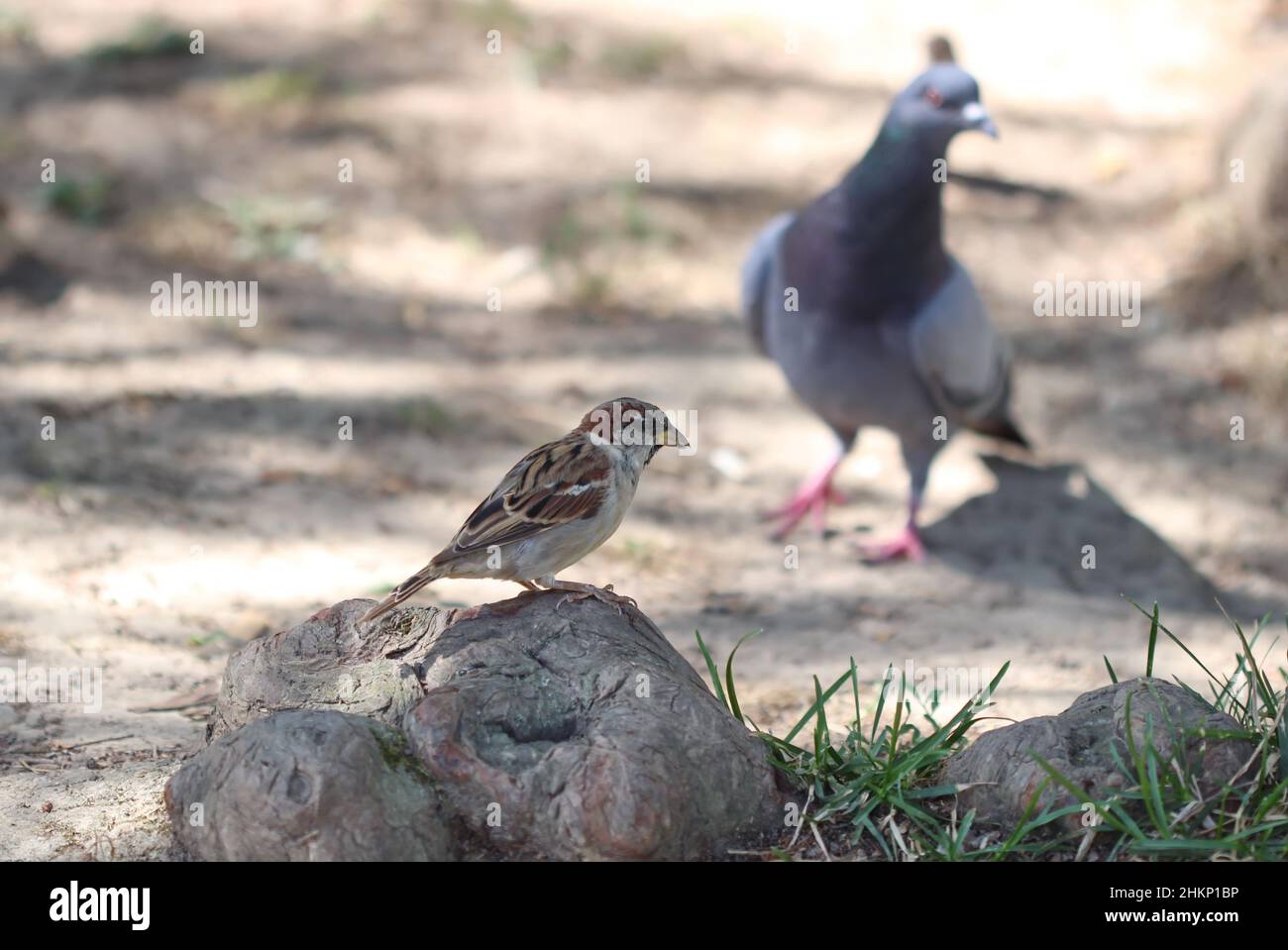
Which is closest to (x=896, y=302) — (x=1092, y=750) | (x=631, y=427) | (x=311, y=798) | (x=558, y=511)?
(x=631, y=427)

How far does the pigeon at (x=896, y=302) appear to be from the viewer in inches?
240

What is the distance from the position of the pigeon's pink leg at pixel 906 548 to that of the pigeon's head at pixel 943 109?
5.51ft

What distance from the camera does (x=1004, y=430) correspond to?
7234 millimetres

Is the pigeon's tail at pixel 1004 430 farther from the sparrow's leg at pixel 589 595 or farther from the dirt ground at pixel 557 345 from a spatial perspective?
the sparrow's leg at pixel 589 595

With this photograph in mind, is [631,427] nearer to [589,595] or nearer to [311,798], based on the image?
[589,595]

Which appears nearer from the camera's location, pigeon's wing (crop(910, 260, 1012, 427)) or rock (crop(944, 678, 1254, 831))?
rock (crop(944, 678, 1254, 831))

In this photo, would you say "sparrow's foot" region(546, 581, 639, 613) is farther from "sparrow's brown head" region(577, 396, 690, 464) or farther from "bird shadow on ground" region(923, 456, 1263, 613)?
"bird shadow on ground" region(923, 456, 1263, 613)

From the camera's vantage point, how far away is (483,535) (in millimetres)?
3826

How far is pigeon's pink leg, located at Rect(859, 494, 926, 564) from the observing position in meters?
6.62

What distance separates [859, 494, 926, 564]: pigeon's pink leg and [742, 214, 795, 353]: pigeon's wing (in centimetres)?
114

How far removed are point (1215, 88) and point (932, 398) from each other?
5.23 meters

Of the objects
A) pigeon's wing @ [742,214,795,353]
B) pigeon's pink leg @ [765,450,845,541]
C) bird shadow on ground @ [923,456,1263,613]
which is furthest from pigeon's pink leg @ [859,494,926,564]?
pigeon's wing @ [742,214,795,353]

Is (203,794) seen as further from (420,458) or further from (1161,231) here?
(1161,231)
